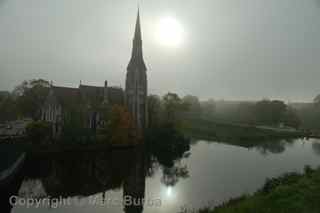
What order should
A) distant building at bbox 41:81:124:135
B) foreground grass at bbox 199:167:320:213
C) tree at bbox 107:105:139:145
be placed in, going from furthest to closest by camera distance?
distant building at bbox 41:81:124:135 → tree at bbox 107:105:139:145 → foreground grass at bbox 199:167:320:213

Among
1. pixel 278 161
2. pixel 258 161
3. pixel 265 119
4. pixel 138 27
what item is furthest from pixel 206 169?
pixel 265 119

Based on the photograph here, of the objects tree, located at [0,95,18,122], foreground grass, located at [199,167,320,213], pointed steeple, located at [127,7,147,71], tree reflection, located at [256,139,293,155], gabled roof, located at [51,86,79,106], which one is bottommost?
tree reflection, located at [256,139,293,155]

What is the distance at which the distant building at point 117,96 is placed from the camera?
25297 millimetres

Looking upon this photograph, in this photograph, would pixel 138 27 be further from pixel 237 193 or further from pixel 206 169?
pixel 237 193

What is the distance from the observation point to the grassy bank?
34037mm

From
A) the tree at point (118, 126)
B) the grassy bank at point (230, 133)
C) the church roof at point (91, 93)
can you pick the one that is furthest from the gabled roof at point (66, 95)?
the grassy bank at point (230, 133)

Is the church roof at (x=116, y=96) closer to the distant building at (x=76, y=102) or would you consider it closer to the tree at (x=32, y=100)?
the distant building at (x=76, y=102)

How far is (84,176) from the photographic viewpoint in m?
13.4

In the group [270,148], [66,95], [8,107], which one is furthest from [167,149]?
[8,107]

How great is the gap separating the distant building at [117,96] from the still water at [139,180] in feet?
26.8

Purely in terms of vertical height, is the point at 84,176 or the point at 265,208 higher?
the point at 265,208

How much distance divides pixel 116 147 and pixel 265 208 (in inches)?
605

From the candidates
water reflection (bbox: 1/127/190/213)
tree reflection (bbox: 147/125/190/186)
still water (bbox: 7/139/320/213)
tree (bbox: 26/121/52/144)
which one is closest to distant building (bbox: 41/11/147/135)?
tree reflection (bbox: 147/125/190/186)

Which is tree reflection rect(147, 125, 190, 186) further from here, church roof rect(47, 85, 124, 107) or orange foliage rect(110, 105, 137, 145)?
church roof rect(47, 85, 124, 107)
